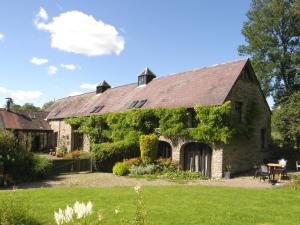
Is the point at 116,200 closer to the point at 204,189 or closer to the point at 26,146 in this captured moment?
the point at 204,189

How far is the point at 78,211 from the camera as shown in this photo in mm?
3516

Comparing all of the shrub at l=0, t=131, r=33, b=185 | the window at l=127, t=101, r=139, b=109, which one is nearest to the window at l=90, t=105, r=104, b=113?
the window at l=127, t=101, r=139, b=109

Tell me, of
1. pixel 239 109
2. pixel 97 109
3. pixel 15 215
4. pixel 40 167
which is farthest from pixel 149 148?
pixel 15 215

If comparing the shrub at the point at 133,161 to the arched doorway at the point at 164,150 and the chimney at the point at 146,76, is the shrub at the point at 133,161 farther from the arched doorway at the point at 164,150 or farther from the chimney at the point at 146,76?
the chimney at the point at 146,76

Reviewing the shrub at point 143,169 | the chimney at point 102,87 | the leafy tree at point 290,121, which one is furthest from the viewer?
the chimney at point 102,87

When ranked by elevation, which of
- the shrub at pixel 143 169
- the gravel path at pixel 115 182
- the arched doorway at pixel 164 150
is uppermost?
the arched doorway at pixel 164 150

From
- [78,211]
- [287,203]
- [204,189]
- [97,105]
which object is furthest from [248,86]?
[78,211]

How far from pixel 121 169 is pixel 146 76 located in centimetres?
1255

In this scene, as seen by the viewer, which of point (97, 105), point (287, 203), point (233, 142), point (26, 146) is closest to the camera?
point (287, 203)

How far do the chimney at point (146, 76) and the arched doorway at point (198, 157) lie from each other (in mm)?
10738

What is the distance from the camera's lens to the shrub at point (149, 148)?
23453 millimetres

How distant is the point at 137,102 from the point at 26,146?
10294 mm

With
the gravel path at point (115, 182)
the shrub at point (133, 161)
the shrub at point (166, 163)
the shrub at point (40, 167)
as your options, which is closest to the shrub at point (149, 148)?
the shrub at point (133, 161)

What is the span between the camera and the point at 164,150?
24.6 meters
